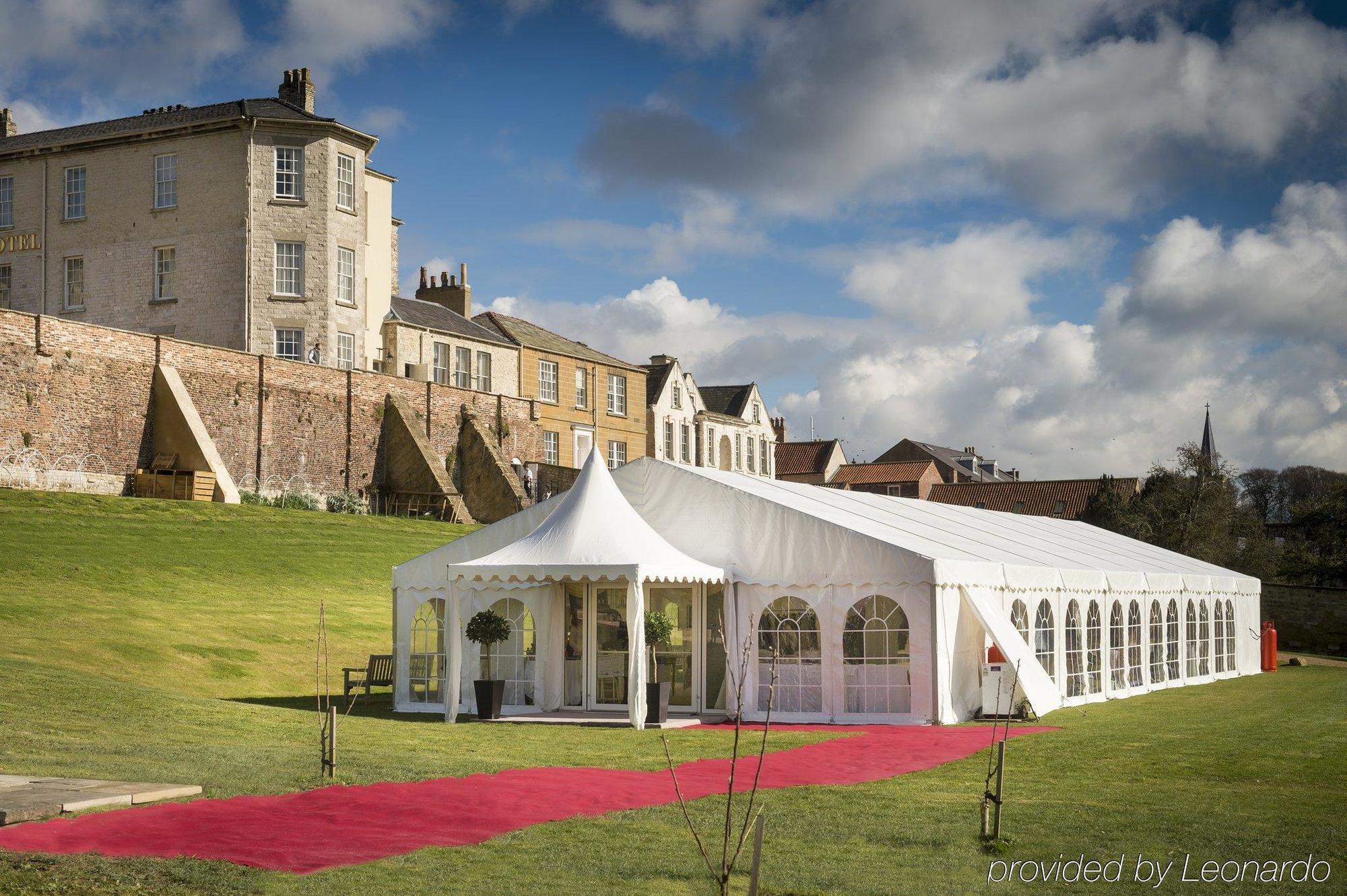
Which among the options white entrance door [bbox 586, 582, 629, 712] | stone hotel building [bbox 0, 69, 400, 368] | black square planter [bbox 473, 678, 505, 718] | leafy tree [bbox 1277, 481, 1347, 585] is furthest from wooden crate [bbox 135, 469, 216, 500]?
leafy tree [bbox 1277, 481, 1347, 585]

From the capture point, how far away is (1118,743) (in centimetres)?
1391

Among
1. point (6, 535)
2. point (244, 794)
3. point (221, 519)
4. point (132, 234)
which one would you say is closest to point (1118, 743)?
point (244, 794)

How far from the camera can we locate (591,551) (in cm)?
1705

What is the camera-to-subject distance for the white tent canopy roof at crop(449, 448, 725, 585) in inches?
659

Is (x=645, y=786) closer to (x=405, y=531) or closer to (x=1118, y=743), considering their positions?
(x=1118, y=743)

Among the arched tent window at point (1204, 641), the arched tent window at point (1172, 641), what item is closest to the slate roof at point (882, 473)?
the arched tent window at point (1204, 641)

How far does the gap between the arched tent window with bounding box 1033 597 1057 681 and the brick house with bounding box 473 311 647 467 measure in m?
27.6

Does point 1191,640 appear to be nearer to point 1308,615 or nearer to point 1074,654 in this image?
point 1074,654

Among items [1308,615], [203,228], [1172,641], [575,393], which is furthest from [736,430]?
[1172,641]

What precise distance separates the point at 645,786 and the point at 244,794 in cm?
310

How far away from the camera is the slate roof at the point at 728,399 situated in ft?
207

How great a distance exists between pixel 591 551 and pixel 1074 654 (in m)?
8.14

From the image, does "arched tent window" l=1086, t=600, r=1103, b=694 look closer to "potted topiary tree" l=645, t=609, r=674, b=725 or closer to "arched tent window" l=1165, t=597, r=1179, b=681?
"arched tent window" l=1165, t=597, r=1179, b=681

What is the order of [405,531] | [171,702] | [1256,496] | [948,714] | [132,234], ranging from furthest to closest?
[1256,496] < [132,234] < [405,531] < [948,714] < [171,702]
